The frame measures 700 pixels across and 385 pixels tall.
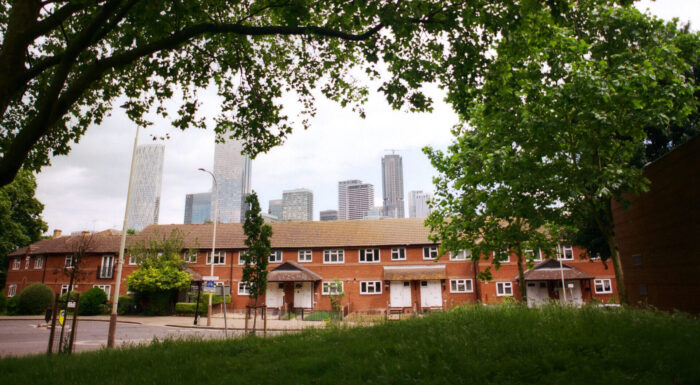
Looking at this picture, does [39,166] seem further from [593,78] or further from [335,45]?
[593,78]

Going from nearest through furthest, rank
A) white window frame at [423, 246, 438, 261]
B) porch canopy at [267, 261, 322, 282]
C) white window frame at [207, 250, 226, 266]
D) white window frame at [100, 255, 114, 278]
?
porch canopy at [267, 261, 322, 282] → white window frame at [423, 246, 438, 261] → white window frame at [207, 250, 226, 266] → white window frame at [100, 255, 114, 278]

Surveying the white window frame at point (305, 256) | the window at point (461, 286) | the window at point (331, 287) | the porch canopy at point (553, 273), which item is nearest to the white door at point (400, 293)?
the window at point (461, 286)

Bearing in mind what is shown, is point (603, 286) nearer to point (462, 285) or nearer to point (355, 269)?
A: point (462, 285)

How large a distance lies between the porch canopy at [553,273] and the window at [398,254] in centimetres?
1088

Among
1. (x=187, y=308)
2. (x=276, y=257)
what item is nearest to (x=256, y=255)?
(x=187, y=308)

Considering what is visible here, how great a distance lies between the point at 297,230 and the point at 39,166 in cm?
3198

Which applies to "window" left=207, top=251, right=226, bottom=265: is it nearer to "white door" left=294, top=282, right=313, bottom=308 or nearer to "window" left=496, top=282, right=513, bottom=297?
"white door" left=294, top=282, right=313, bottom=308

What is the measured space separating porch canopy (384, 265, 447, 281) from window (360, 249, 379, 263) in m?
1.48

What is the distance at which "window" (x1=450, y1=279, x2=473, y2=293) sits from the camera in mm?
36750

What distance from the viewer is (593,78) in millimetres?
11031

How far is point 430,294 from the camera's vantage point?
3662 centimetres

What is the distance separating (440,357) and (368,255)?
32646 millimetres

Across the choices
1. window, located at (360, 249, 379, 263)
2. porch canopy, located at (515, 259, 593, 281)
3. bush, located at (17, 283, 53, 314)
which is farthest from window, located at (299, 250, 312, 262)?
bush, located at (17, 283, 53, 314)

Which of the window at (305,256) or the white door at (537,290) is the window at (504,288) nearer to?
the white door at (537,290)
